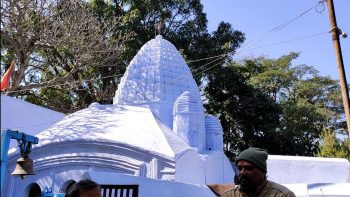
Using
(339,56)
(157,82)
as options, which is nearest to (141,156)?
(339,56)

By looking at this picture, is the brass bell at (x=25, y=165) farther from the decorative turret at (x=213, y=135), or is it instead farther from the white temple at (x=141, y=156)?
the decorative turret at (x=213, y=135)

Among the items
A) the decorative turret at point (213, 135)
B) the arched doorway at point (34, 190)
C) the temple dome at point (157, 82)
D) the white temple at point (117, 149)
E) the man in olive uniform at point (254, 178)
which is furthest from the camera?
the decorative turret at point (213, 135)

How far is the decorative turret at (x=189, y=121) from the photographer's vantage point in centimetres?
1311

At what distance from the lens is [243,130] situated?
25.4 m

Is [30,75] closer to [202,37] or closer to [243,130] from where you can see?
[202,37]

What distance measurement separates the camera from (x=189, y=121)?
1328 centimetres

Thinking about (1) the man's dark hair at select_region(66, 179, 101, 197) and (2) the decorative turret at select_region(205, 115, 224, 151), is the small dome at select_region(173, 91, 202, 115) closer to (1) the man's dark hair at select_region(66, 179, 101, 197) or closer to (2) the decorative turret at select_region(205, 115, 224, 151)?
(2) the decorative turret at select_region(205, 115, 224, 151)

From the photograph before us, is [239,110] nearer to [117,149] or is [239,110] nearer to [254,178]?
[117,149]

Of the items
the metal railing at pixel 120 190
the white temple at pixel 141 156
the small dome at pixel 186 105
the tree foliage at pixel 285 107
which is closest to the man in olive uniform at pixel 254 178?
the metal railing at pixel 120 190

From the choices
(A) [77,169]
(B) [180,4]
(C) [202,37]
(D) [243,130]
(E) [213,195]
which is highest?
(B) [180,4]

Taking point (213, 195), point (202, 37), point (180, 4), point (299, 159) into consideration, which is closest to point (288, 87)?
point (202, 37)

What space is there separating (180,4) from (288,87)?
11.2 metres

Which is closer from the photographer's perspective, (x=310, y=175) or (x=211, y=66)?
(x=310, y=175)

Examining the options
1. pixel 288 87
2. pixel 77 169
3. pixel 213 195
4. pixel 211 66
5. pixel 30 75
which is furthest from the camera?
pixel 288 87
